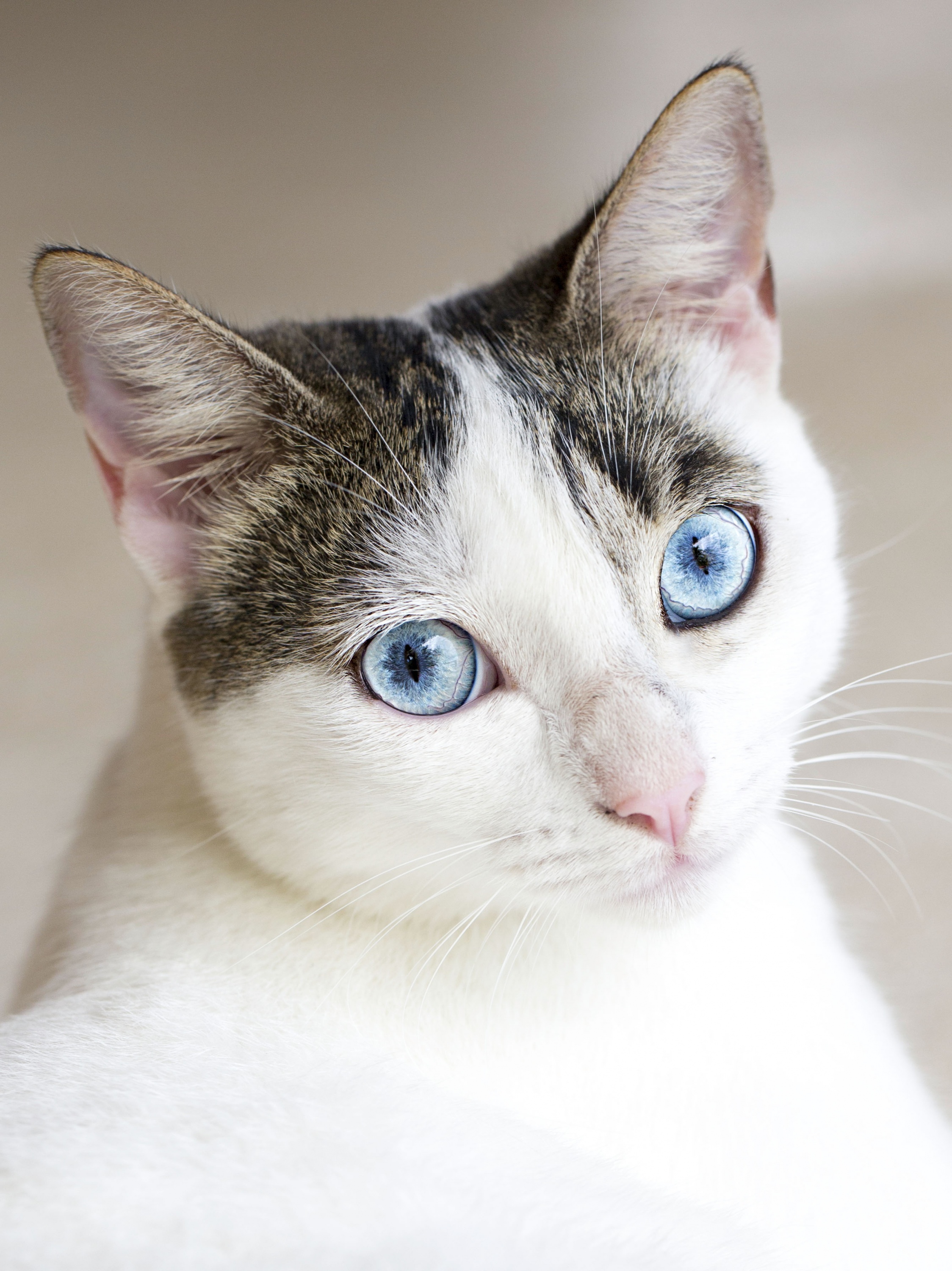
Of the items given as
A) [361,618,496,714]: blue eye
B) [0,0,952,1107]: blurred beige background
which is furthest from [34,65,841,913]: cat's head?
[0,0,952,1107]: blurred beige background

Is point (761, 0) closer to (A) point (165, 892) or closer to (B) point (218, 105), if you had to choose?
(B) point (218, 105)

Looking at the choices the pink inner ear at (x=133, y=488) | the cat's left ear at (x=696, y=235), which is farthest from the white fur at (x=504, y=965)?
the pink inner ear at (x=133, y=488)

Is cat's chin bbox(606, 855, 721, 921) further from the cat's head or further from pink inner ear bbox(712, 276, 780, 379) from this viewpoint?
pink inner ear bbox(712, 276, 780, 379)

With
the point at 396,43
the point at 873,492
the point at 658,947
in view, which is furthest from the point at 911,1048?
the point at 396,43

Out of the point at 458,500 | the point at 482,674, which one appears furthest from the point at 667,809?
the point at 458,500

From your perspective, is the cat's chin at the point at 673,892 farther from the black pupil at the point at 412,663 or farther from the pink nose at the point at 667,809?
the black pupil at the point at 412,663

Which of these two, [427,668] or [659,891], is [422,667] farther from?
[659,891]

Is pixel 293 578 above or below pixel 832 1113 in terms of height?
above
